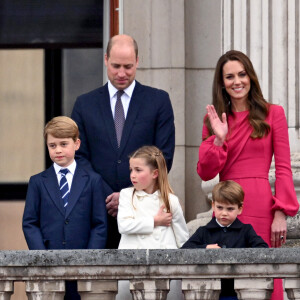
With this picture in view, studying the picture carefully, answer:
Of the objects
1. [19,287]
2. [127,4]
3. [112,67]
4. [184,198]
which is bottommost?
[19,287]

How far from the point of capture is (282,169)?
8508mm

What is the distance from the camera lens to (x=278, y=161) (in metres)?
8.52

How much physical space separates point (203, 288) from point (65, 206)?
1.21 m

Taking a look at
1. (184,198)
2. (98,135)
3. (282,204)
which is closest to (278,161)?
(282,204)

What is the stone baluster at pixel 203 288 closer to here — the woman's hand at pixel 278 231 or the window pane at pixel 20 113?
the woman's hand at pixel 278 231

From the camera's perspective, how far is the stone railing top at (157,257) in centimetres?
765

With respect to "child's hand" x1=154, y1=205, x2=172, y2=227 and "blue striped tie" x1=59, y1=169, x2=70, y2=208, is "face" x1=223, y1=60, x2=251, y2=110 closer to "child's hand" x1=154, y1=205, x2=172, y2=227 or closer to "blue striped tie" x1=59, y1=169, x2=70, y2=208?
"child's hand" x1=154, y1=205, x2=172, y2=227

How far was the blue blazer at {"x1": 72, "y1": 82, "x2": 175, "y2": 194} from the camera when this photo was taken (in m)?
8.83

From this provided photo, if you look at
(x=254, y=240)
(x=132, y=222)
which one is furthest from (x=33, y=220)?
(x=254, y=240)

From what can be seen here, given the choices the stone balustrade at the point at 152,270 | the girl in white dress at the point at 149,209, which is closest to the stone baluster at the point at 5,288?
Result: the stone balustrade at the point at 152,270

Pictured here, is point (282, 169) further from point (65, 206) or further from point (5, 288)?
point (5, 288)

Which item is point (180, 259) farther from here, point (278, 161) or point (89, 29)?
point (89, 29)

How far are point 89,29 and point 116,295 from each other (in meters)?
4.78

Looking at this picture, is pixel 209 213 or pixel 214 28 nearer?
pixel 209 213
